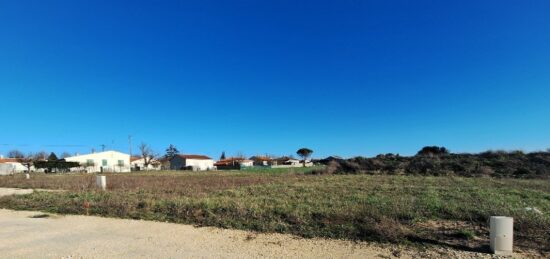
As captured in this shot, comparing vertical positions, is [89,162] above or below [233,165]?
above

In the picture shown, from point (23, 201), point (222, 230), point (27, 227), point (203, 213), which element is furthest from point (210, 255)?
point (23, 201)

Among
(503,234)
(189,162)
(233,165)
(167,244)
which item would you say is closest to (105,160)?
(189,162)

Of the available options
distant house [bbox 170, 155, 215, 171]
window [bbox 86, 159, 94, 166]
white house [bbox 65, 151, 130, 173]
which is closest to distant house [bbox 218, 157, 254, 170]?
distant house [bbox 170, 155, 215, 171]

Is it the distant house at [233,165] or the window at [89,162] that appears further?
the distant house at [233,165]

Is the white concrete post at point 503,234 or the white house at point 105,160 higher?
the white concrete post at point 503,234

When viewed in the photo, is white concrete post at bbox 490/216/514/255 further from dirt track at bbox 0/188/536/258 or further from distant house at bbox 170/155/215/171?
distant house at bbox 170/155/215/171

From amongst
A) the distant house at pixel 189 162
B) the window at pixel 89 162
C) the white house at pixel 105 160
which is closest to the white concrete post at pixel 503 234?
the white house at pixel 105 160

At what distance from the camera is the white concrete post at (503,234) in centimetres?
626

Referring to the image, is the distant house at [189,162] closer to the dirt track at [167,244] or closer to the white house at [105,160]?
the white house at [105,160]

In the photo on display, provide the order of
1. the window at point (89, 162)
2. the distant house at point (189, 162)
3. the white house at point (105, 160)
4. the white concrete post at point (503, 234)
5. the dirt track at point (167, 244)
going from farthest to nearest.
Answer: the distant house at point (189, 162), the white house at point (105, 160), the window at point (89, 162), the dirt track at point (167, 244), the white concrete post at point (503, 234)

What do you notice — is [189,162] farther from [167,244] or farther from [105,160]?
[167,244]

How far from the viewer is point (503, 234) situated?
20.6 feet

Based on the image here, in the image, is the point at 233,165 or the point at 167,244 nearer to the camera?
the point at 167,244

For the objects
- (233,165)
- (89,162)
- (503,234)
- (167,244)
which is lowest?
(233,165)
